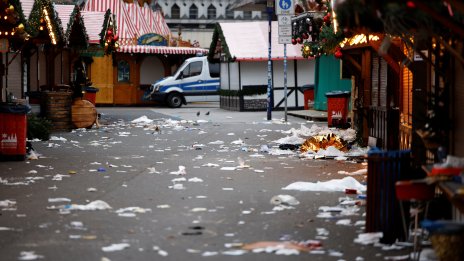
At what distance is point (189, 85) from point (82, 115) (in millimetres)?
17679

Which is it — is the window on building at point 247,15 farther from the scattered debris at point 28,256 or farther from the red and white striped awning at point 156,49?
the scattered debris at point 28,256

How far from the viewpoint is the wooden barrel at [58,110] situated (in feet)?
82.5

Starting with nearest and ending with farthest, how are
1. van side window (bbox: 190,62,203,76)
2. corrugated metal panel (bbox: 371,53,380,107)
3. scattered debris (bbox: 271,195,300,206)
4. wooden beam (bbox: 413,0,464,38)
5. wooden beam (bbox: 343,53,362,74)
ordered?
wooden beam (bbox: 413,0,464,38) → scattered debris (bbox: 271,195,300,206) → corrugated metal panel (bbox: 371,53,380,107) → wooden beam (bbox: 343,53,362,74) → van side window (bbox: 190,62,203,76)

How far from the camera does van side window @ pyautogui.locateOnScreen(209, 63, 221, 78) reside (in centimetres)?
4439

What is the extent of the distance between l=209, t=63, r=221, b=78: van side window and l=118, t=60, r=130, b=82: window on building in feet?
18.5

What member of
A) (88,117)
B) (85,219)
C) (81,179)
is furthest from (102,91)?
(85,219)

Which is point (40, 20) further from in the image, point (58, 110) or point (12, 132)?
point (12, 132)

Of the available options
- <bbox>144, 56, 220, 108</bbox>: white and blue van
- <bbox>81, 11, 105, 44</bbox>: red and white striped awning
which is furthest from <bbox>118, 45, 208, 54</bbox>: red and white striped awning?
<bbox>81, 11, 105, 44</bbox>: red and white striped awning

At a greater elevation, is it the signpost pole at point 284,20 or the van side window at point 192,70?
the signpost pole at point 284,20

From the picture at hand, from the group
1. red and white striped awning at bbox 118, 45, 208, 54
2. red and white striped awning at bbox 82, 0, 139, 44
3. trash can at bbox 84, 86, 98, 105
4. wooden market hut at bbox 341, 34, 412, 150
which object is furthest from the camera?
red and white striped awning at bbox 82, 0, 139, 44

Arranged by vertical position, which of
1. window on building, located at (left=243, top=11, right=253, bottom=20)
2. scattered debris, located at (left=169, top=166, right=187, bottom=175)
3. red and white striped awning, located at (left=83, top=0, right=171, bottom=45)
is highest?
window on building, located at (left=243, top=11, right=253, bottom=20)

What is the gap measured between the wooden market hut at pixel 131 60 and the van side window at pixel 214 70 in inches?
151

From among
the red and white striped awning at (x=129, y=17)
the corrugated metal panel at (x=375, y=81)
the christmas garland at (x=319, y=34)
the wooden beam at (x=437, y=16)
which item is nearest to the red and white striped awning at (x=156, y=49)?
the red and white striped awning at (x=129, y=17)

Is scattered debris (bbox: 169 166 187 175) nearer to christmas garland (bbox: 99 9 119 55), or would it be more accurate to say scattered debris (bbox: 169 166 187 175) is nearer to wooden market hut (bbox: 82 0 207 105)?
christmas garland (bbox: 99 9 119 55)
